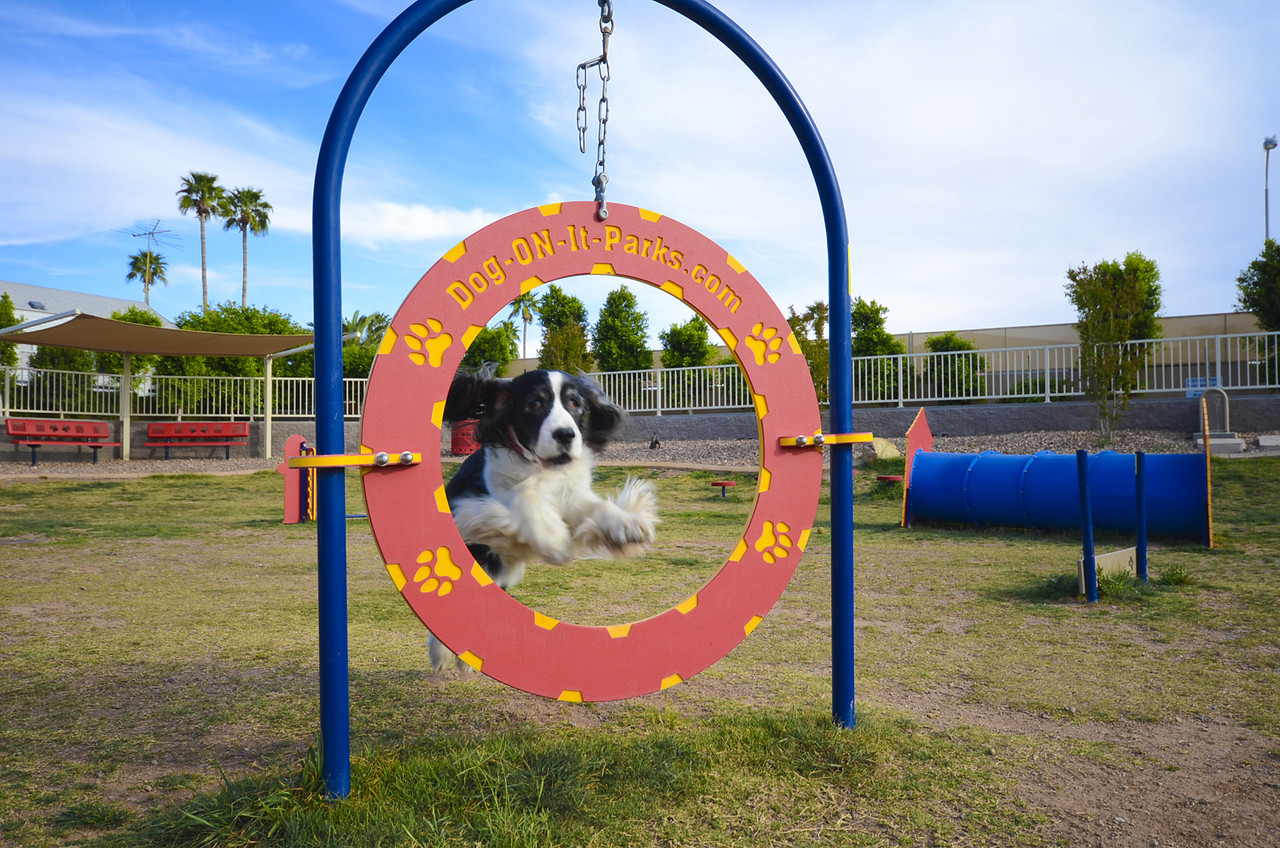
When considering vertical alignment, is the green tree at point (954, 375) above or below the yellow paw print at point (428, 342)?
above

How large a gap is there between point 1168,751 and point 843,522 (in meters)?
1.34

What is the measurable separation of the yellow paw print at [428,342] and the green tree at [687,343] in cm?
86

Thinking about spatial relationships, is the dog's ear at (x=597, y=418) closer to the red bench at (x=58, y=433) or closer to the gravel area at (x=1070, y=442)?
the gravel area at (x=1070, y=442)

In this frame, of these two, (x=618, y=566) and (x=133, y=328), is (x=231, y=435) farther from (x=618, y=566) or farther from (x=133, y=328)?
(x=618, y=566)

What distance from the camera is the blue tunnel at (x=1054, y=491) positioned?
22.3 feet

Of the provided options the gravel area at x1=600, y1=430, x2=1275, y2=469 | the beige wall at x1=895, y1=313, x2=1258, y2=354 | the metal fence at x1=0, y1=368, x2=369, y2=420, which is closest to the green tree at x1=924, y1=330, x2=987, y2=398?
the gravel area at x1=600, y1=430, x2=1275, y2=469

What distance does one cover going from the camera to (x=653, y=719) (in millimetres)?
2994

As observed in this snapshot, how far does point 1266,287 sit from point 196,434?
2547 cm

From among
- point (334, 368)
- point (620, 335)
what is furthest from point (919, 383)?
point (334, 368)

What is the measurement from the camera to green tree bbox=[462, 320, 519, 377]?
2.50 metres

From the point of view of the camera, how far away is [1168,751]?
8.86ft

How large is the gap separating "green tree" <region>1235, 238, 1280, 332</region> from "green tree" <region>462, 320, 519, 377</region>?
22754mm

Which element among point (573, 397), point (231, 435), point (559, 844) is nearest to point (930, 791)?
point (559, 844)

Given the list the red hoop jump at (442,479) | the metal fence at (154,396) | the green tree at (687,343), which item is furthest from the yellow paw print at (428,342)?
the metal fence at (154,396)
